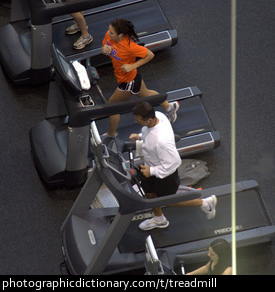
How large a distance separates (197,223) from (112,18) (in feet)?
8.60

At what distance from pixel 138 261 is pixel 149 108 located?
1.19 m

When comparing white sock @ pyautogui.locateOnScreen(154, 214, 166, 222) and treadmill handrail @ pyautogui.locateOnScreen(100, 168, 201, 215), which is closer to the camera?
treadmill handrail @ pyautogui.locateOnScreen(100, 168, 201, 215)

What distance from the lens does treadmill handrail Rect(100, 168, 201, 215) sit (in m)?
4.08

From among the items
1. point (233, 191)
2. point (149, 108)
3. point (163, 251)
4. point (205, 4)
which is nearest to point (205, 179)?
point (233, 191)

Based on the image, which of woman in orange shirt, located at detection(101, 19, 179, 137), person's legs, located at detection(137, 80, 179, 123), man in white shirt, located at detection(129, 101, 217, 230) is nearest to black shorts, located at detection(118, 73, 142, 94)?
woman in orange shirt, located at detection(101, 19, 179, 137)

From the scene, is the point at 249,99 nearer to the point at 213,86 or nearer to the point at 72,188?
the point at 213,86

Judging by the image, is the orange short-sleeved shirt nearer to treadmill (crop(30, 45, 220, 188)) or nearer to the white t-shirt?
treadmill (crop(30, 45, 220, 188))

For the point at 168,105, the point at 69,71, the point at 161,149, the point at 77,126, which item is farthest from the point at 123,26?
the point at 161,149

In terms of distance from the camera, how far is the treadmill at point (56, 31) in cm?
555

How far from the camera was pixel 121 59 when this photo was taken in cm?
498

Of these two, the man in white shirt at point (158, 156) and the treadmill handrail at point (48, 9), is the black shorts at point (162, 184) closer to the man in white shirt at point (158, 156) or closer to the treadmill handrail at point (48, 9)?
the man in white shirt at point (158, 156)

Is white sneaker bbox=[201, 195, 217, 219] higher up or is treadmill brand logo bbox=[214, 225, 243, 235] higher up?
white sneaker bbox=[201, 195, 217, 219]

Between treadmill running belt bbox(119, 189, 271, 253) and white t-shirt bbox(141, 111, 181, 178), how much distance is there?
0.62 metres

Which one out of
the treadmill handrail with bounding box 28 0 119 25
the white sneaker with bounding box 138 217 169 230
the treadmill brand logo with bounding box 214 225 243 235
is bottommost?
the treadmill brand logo with bounding box 214 225 243 235
